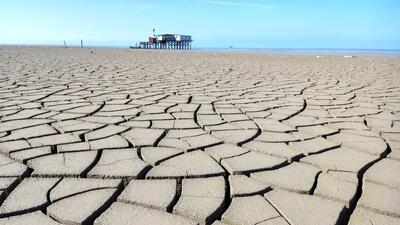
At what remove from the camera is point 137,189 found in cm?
155

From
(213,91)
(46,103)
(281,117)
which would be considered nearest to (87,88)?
(46,103)

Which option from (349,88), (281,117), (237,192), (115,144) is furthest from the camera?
(349,88)

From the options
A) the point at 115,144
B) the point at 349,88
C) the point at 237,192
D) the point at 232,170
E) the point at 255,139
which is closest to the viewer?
the point at 237,192

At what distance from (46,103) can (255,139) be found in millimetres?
1971

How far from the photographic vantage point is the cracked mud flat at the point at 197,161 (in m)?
1.38

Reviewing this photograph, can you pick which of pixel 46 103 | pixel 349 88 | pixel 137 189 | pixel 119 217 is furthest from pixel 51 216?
pixel 349 88

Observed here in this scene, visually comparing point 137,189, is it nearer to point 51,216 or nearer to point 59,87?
point 51,216

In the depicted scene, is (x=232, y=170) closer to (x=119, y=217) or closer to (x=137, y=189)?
(x=137, y=189)

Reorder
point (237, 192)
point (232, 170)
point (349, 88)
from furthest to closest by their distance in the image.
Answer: point (349, 88), point (232, 170), point (237, 192)

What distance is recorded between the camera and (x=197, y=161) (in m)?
1.88

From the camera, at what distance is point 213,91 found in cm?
434

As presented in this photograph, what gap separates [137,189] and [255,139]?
972mm

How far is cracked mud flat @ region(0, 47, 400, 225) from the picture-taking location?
4.53ft

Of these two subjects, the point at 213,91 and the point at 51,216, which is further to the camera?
the point at 213,91
